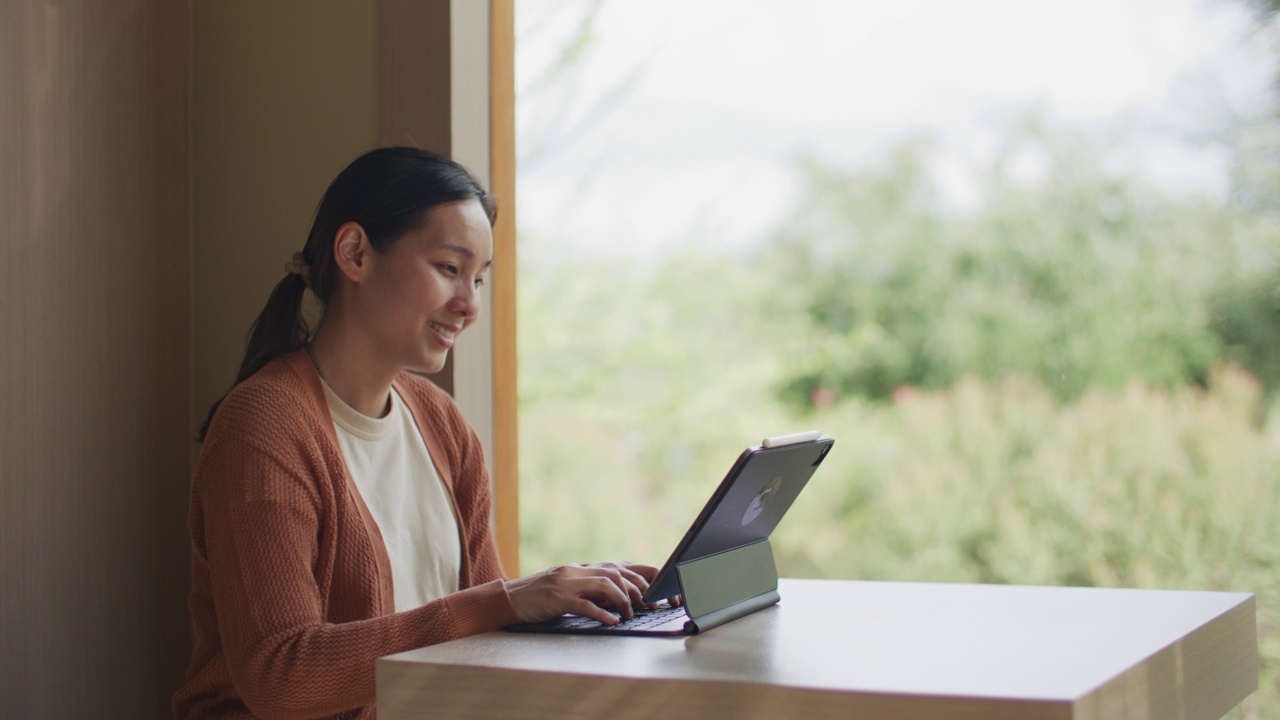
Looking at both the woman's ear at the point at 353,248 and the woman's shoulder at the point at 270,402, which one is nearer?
the woman's shoulder at the point at 270,402

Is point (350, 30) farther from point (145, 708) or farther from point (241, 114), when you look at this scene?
point (145, 708)

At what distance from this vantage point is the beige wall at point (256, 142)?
1932 millimetres

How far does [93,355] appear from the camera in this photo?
5.65 ft

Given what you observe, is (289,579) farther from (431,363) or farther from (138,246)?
(138,246)

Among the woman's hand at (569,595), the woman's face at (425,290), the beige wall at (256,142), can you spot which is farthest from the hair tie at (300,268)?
the woman's hand at (569,595)

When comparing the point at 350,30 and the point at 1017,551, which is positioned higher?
the point at 350,30

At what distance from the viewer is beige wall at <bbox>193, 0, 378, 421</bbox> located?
1.93 meters

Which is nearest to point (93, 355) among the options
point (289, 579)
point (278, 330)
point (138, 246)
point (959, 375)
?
point (138, 246)

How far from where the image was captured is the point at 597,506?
4094 millimetres

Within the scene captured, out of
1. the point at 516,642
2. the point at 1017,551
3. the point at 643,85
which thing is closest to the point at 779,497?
the point at 516,642

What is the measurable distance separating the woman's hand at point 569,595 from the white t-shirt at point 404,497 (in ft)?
1.04

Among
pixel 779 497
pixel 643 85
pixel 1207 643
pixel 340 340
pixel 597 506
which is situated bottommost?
pixel 597 506

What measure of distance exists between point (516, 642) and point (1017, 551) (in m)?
2.42

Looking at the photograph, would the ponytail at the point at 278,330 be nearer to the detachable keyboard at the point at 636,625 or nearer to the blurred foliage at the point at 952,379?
the detachable keyboard at the point at 636,625
